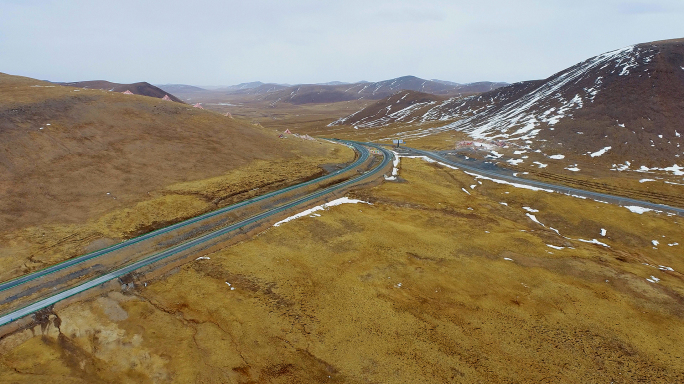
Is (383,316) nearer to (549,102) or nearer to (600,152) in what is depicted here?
(600,152)

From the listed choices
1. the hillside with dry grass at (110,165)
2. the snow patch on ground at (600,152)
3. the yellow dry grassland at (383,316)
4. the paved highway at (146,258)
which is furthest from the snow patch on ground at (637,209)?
the hillside with dry grass at (110,165)

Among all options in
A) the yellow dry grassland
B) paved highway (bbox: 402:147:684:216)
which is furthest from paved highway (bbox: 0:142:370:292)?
paved highway (bbox: 402:147:684:216)

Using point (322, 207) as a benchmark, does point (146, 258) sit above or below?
below

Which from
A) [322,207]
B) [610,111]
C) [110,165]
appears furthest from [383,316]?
[610,111]

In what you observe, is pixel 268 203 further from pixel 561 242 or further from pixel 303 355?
pixel 561 242

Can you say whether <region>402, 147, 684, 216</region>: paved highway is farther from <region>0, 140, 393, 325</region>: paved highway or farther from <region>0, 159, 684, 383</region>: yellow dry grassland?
<region>0, 140, 393, 325</region>: paved highway

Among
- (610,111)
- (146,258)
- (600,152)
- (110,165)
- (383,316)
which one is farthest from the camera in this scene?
(610,111)

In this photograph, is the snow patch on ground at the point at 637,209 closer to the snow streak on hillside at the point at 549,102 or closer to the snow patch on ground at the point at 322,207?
the snow patch on ground at the point at 322,207
